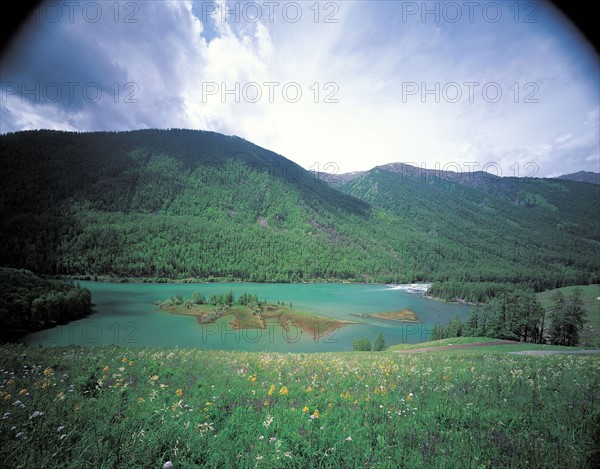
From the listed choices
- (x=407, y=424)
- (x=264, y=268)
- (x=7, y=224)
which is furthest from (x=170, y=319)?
(x=7, y=224)

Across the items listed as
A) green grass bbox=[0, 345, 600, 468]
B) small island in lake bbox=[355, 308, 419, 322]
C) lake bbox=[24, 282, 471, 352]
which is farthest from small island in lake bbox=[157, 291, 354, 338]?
green grass bbox=[0, 345, 600, 468]

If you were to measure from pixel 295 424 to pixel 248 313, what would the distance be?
8449 cm

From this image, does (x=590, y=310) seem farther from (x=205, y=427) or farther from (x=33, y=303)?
(x=33, y=303)

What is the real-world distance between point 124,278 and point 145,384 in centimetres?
16693

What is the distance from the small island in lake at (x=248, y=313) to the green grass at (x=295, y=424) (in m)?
63.9

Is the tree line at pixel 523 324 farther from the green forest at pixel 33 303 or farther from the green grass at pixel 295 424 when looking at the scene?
the green forest at pixel 33 303

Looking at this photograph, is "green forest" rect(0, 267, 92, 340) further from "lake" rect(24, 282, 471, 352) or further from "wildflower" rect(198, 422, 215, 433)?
"wildflower" rect(198, 422, 215, 433)

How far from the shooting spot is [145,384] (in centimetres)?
568

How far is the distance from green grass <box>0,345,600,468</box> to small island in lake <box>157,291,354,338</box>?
2517 inches

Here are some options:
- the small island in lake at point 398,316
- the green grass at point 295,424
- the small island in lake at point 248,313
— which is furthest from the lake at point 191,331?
the green grass at point 295,424

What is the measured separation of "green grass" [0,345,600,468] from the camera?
2896 mm

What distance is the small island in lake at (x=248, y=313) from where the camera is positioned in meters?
73.6

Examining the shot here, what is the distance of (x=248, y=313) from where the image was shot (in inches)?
3292

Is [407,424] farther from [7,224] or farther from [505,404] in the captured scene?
[7,224]
